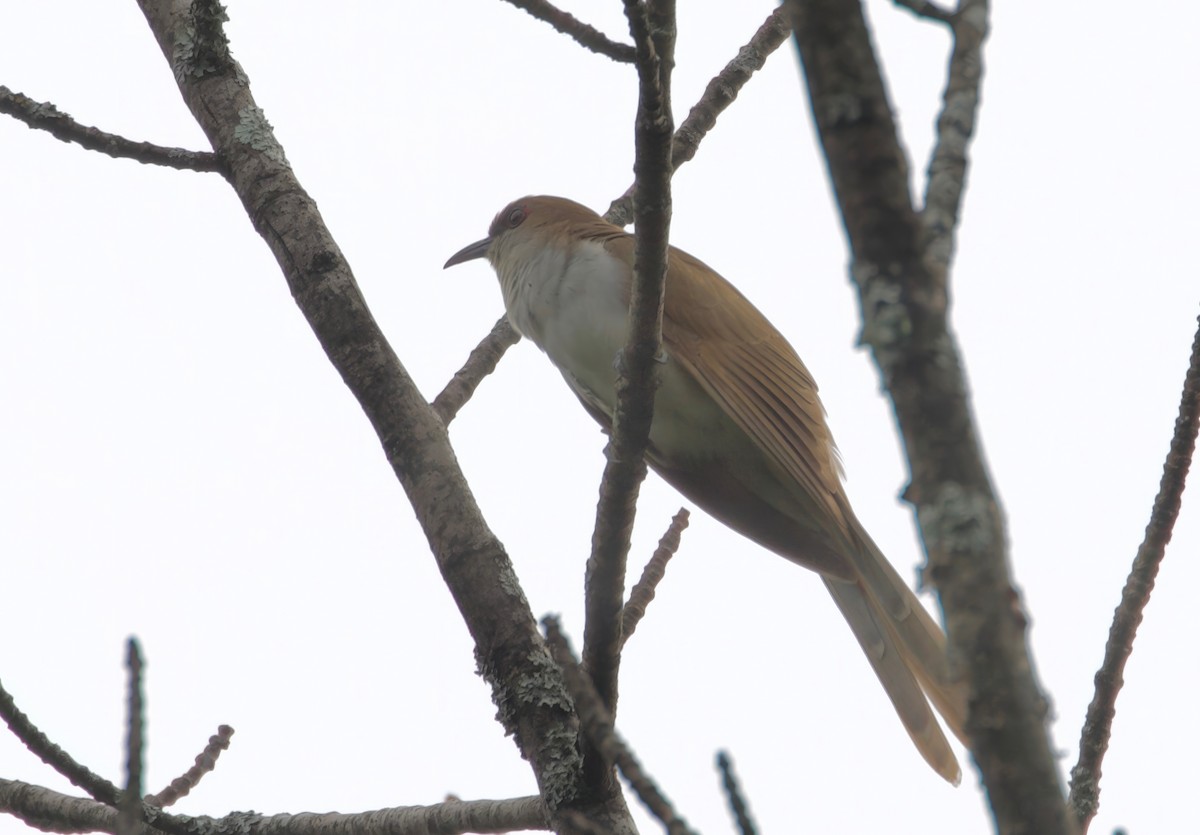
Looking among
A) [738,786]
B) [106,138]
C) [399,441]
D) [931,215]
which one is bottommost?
[738,786]

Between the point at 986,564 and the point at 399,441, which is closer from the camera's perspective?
the point at 986,564

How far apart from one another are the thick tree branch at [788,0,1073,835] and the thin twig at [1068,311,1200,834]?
1081 mm

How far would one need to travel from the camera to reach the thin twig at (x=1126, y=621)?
2.06 m

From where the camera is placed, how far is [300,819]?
8.92ft

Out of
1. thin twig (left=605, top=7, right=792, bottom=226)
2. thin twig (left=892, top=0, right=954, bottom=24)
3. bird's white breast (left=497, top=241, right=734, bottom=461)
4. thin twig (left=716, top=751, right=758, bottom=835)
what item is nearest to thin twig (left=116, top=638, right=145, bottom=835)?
thin twig (left=716, top=751, right=758, bottom=835)

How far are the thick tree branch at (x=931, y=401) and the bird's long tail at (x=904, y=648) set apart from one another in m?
2.56

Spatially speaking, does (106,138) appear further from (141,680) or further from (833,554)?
(833,554)

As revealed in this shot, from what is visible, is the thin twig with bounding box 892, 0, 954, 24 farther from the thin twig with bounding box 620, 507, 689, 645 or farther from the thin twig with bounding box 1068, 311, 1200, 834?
the thin twig with bounding box 620, 507, 689, 645

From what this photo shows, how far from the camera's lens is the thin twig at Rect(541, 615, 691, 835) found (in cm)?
144

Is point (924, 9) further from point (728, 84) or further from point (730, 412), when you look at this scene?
point (730, 412)

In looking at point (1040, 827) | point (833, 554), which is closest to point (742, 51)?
point (833, 554)

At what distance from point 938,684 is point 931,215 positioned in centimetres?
274

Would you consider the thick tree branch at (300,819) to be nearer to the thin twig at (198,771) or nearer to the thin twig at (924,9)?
the thin twig at (198,771)

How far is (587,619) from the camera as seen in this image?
2.37 m
